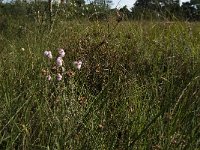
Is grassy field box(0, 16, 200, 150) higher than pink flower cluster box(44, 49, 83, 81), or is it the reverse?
pink flower cluster box(44, 49, 83, 81)

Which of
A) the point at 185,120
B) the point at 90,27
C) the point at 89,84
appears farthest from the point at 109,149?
the point at 90,27

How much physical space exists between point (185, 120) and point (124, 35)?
6.63 ft

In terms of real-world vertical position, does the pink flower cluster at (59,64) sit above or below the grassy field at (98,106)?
above

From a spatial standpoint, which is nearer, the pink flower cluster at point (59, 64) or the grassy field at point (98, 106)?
the grassy field at point (98, 106)

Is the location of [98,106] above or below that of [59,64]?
below

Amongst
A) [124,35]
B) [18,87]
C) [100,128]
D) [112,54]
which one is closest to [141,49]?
[112,54]

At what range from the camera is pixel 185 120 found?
1.75m

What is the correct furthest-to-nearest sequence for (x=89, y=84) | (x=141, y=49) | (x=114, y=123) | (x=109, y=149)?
(x=141, y=49) → (x=89, y=84) → (x=114, y=123) → (x=109, y=149)

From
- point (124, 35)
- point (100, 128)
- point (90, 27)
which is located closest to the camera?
point (100, 128)

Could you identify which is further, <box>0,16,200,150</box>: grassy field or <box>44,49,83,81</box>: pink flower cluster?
<box>44,49,83,81</box>: pink flower cluster

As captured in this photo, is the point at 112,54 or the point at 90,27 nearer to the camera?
the point at 112,54

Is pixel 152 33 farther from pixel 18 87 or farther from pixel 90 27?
pixel 18 87

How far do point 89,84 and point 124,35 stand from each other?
1.27 m

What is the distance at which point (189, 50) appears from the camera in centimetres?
290
